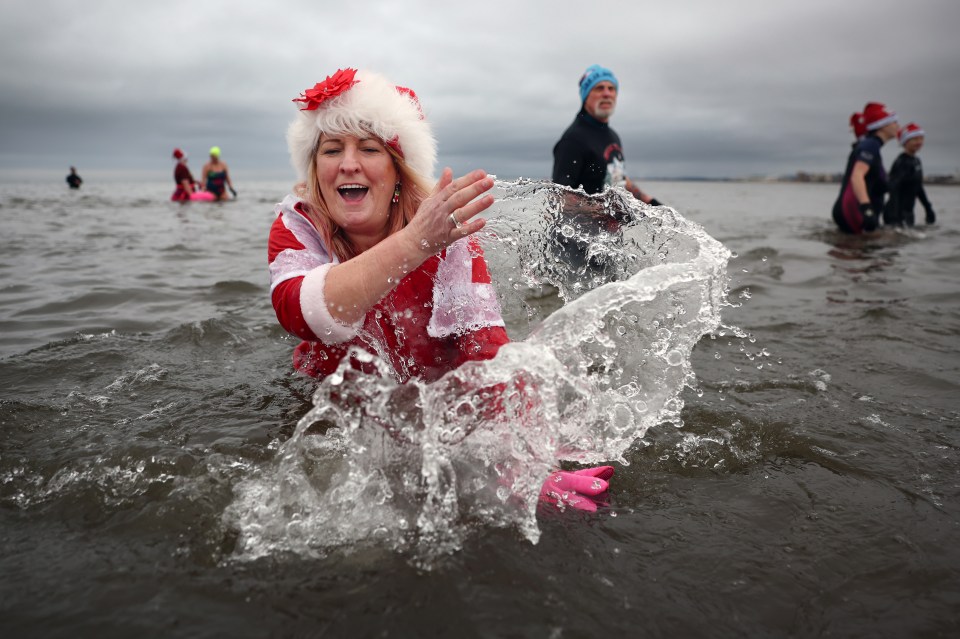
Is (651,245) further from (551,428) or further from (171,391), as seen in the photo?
(171,391)

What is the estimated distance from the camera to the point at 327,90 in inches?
108

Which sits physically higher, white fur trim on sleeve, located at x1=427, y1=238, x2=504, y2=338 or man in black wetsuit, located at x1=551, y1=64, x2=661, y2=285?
man in black wetsuit, located at x1=551, y1=64, x2=661, y2=285

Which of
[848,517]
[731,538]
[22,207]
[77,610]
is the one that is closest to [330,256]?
Answer: [77,610]

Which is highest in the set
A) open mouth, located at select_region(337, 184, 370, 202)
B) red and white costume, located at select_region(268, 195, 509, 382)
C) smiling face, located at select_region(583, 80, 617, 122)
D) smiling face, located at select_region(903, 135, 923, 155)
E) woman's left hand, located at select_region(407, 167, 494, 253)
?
smiling face, located at select_region(903, 135, 923, 155)

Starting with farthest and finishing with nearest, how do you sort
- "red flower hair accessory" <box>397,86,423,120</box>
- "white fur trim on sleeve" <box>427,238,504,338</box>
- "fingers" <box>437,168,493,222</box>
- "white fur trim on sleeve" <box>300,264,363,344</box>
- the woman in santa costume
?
"red flower hair accessory" <box>397,86,423,120</box>, "white fur trim on sleeve" <box>427,238,504,338</box>, the woman in santa costume, "white fur trim on sleeve" <box>300,264,363,344</box>, "fingers" <box>437,168,493,222</box>

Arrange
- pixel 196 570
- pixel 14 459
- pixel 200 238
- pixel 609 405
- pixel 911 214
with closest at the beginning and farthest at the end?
pixel 196 570 < pixel 14 459 < pixel 609 405 < pixel 200 238 < pixel 911 214

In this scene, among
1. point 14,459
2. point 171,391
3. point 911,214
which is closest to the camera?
point 14,459

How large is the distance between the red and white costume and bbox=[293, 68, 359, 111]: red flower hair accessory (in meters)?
0.44

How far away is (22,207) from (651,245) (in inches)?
729

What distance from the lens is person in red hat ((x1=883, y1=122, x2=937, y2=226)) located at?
13.5 meters

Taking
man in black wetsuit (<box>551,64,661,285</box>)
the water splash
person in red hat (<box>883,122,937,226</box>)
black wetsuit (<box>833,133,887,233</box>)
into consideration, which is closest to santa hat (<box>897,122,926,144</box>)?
person in red hat (<box>883,122,937,226</box>)

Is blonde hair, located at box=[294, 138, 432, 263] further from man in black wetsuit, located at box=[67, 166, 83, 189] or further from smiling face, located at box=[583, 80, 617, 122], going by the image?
man in black wetsuit, located at box=[67, 166, 83, 189]

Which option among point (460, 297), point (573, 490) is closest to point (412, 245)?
point (460, 297)

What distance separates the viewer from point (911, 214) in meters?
13.9
